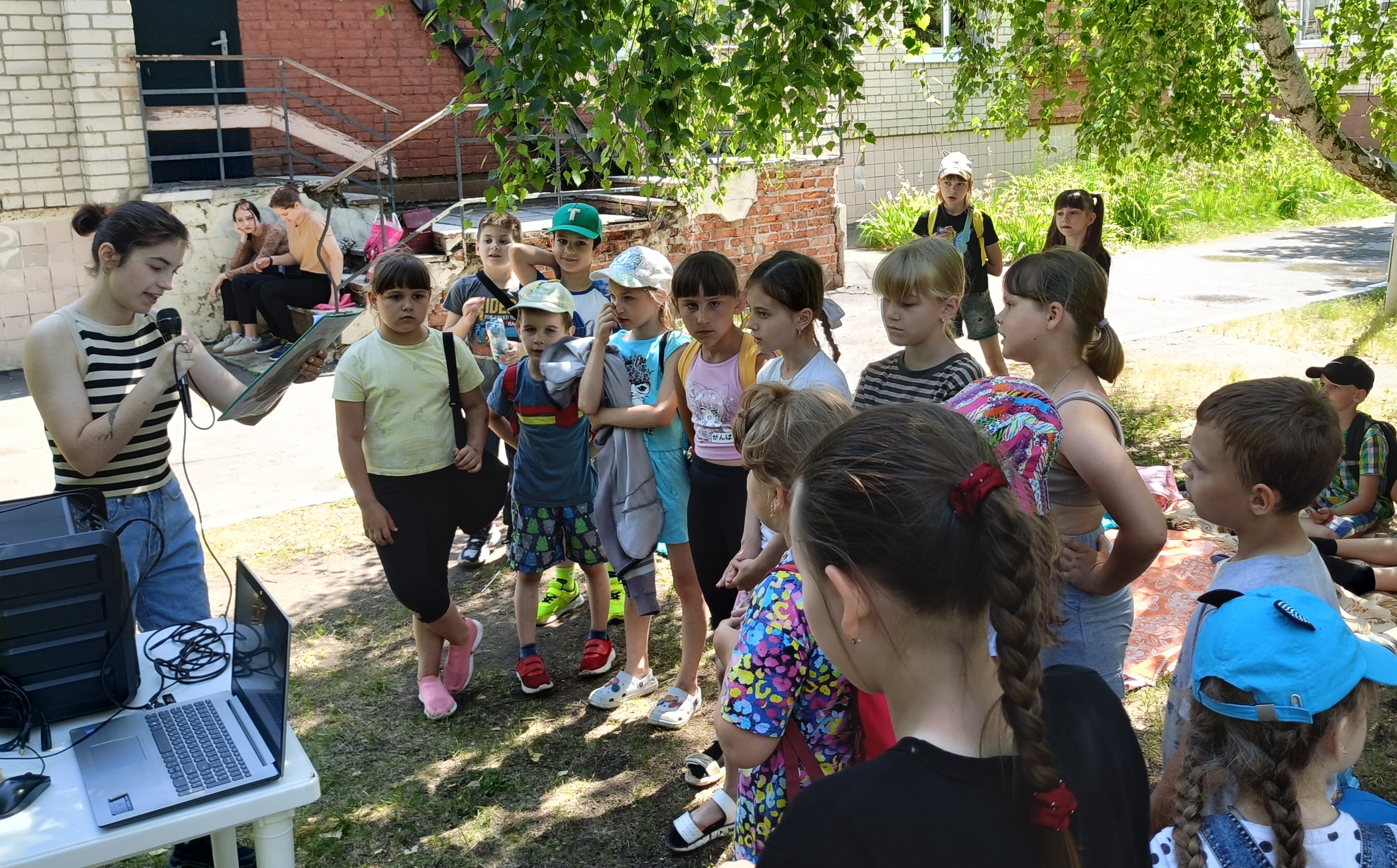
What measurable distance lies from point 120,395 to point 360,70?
10129 mm

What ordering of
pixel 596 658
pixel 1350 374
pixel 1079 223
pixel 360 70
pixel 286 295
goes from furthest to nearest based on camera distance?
pixel 360 70 → pixel 286 295 → pixel 1079 223 → pixel 1350 374 → pixel 596 658

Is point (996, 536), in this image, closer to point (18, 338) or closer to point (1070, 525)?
point (1070, 525)

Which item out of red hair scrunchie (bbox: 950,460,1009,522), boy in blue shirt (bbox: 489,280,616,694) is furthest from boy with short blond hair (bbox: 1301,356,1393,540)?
red hair scrunchie (bbox: 950,460,1009,522)

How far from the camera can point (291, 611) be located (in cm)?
525

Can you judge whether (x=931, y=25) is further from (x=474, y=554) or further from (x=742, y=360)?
(x=474, y=554)

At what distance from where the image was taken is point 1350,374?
4.76 m

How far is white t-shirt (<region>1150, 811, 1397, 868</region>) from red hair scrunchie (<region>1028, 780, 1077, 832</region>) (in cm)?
66

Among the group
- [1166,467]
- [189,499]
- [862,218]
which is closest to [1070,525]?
[1166,467]

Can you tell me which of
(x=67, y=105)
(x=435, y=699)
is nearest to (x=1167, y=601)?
(x=435, y=699)

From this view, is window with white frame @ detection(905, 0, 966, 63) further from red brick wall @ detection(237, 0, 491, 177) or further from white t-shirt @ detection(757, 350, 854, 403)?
red brick wall @ detection(237, 0, 491, 177)

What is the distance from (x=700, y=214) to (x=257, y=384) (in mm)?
8925

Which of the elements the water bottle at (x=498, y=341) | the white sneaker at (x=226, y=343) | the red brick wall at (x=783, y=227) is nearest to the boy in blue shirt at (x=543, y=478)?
the water bottle at (x=498, y=341)

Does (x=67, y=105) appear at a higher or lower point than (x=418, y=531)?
higher

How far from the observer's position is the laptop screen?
2.38 meters
